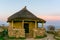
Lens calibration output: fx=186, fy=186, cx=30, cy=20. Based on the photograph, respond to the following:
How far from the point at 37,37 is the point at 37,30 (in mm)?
1160

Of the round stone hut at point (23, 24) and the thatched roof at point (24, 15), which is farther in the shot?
the thatched roof at point (24, 15)

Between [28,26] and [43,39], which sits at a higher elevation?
[28,26]

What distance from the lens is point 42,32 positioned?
31.4 metres

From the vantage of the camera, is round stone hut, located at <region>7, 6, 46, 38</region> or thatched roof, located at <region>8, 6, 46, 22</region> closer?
round stone hut, located at <region>7, 6, 46, 38</region>

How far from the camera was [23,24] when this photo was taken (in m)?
32.2

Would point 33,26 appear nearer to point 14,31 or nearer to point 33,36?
point 33,36

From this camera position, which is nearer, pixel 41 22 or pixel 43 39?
pixel 43 39

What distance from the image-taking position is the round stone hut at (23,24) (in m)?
30.0

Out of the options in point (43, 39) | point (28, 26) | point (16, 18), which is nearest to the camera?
point (43, 39)

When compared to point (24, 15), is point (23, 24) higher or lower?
lower

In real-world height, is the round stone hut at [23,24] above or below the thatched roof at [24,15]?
below

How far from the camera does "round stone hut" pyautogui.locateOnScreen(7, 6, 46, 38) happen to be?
30.0 m

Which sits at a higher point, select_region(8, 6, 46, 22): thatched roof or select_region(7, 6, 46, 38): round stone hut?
select_region(8, 6, 46, 22): thatched roof

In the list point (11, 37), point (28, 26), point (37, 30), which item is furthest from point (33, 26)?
point (11, 37)
